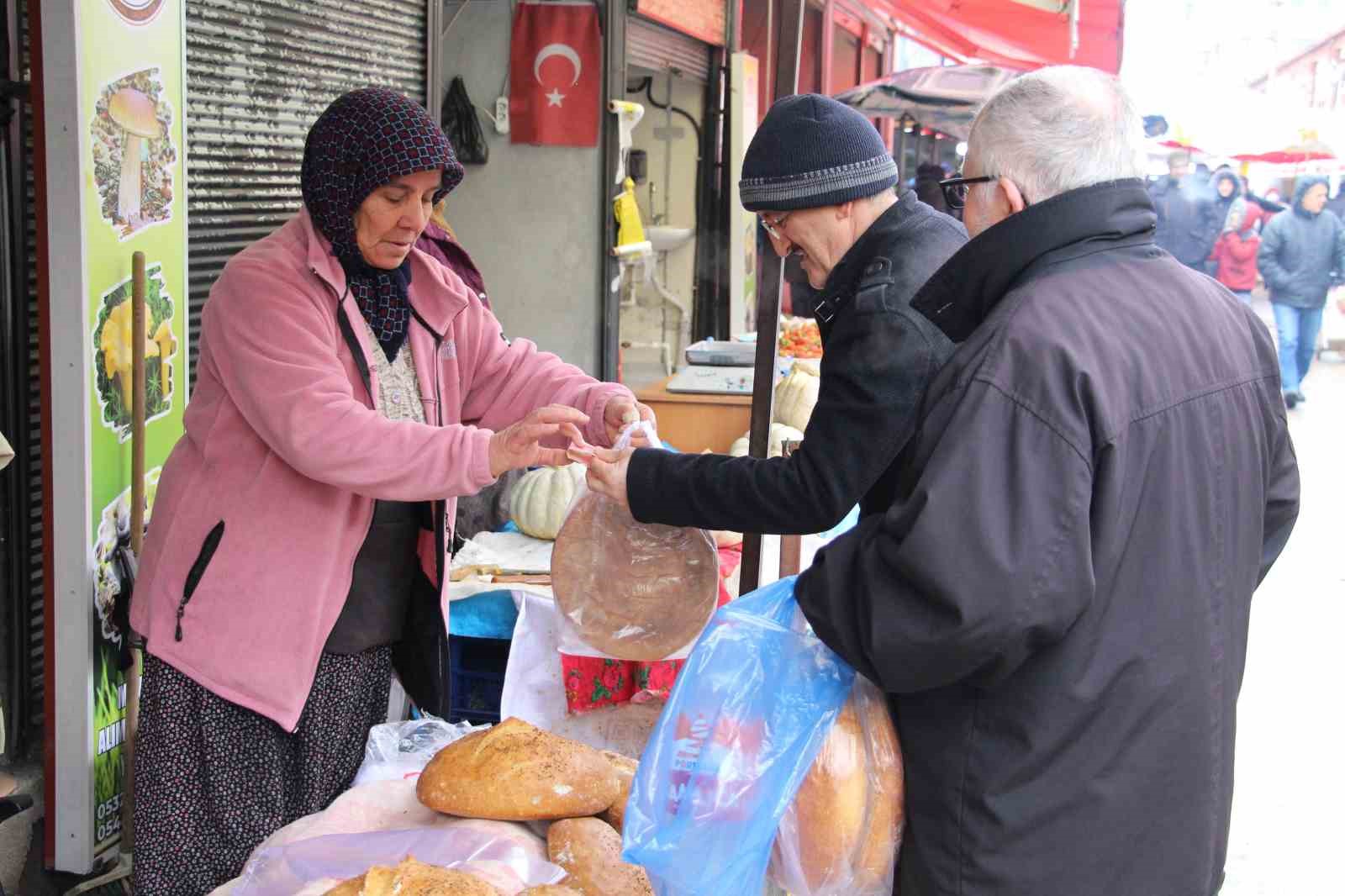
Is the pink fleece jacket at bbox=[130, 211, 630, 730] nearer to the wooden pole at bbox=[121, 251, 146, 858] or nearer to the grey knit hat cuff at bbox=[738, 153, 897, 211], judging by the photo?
the wooden pole at bbox=[121, 251, 146, 858]

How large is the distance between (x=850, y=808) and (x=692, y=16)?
700cm

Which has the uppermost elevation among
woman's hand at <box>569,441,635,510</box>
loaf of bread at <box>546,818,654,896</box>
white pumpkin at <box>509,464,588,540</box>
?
woman's hand at <box>569,441,635,510</box>

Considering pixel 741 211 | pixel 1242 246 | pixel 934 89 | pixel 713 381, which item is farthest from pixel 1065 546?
pixel 1242 246

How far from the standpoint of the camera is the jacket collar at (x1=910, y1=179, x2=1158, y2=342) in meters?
1.61

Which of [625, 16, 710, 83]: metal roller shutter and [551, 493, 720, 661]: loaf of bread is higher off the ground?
[625, 16, 710, 83]: metal roller shutter

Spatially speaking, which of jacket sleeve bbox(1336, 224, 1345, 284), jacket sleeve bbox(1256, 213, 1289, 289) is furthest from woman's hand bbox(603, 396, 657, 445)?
jacket sleeve bbox(1336, 224, 1345, 284)

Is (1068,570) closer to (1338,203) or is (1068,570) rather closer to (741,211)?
(741,211)

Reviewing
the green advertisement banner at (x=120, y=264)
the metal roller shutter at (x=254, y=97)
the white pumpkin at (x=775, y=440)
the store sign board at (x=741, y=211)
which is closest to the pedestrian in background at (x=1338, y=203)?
the store sign board at (x=741, y=211)

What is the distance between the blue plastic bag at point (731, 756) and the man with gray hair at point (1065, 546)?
9cm

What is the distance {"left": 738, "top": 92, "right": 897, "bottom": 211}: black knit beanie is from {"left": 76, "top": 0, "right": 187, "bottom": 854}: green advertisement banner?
4.72ft

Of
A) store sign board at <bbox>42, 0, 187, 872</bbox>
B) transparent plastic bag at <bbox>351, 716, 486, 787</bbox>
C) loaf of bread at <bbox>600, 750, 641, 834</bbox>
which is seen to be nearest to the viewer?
loaf of bread at <bbox>600, 750, 641, 834</bbox>

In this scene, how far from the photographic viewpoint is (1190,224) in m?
13.9

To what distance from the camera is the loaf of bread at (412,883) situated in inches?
63.5

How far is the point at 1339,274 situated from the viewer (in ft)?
41.2
